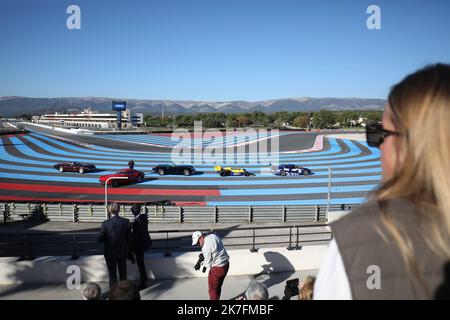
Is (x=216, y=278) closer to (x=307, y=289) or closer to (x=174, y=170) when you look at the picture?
(x=307, y=289)

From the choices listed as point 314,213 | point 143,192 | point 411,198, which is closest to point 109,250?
point 411,198

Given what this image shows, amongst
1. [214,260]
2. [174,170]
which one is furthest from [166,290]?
[174,170]

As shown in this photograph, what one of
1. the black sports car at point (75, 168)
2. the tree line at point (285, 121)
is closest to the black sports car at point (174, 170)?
the black sports car at point (75, 168)

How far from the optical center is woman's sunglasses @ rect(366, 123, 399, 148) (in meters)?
1.13

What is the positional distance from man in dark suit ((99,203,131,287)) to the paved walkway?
0.66 meters

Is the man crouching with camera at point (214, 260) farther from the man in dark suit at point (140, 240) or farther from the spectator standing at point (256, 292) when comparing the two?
the spectator standing at point (256, 292)

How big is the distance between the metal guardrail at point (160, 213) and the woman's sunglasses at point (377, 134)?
13232mm

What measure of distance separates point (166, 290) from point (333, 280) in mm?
5394

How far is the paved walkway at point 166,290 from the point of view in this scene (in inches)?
219

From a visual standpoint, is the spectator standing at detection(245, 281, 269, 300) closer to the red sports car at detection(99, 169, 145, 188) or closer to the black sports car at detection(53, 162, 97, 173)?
the red sports car at detection(99, 169, 145, 188)

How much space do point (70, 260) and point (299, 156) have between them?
34.1 m

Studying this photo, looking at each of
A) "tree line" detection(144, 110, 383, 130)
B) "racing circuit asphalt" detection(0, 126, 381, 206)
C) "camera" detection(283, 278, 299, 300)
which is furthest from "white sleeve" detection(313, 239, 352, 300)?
"tree line" detection(144, 110, 383, 130)

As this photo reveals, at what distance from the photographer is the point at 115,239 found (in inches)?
204
